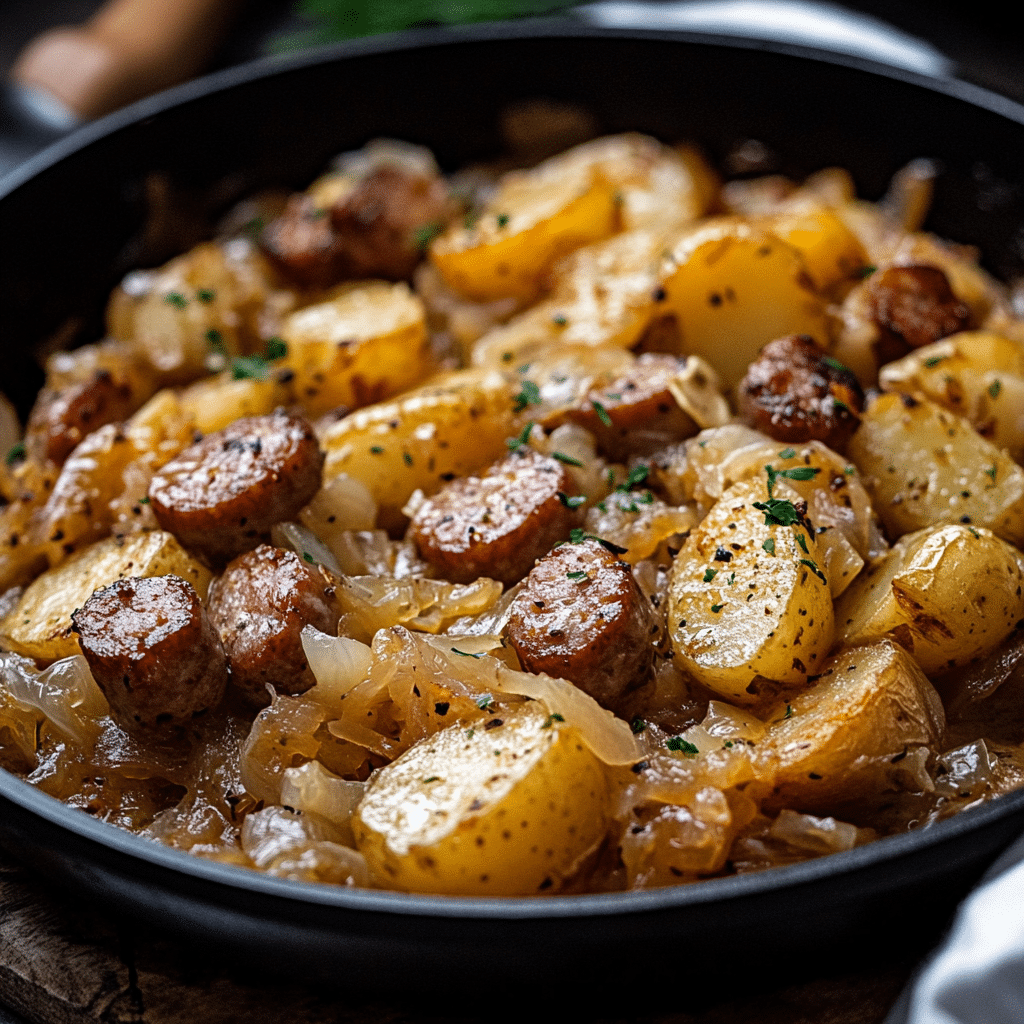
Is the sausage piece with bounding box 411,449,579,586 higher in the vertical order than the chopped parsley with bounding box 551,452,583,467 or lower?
lower

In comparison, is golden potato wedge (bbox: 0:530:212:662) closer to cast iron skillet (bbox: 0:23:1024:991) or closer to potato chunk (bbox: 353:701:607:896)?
Answer: cast iron skillet (bbox: 0:23:1024:991)

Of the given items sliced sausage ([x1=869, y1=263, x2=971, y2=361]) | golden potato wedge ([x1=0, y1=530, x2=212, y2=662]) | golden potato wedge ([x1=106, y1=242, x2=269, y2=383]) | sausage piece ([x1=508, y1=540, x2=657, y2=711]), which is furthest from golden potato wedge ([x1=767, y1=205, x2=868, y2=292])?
golden potato wedge ([x1=0, y1=530, x2=212, y2=662])

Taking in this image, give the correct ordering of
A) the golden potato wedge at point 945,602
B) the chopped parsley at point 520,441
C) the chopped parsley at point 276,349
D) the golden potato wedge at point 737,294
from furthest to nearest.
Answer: the chopped parsley at point 276,349, the golden potato wedge at point 737,294, the chopped parsley at point 520,441, the golden potato wedge at point 945,602

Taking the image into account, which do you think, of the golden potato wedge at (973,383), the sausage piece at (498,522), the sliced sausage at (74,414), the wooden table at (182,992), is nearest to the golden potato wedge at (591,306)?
the sausage piece at (498,522)

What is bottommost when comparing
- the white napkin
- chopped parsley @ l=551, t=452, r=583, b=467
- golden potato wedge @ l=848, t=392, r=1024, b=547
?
the white napkin

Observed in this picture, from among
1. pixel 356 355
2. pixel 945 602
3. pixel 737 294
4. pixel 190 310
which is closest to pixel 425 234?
pixel 356 355

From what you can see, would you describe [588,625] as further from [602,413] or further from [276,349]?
[276,349]

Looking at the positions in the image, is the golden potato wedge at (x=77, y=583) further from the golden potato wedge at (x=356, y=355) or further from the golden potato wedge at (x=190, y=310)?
the golden potato wedge at (x=190, y=310)
